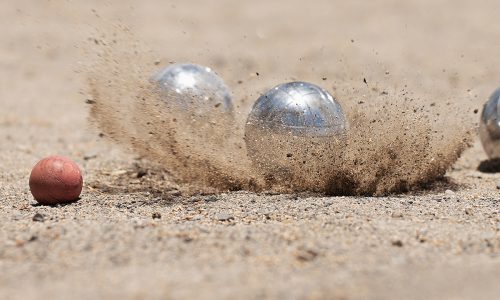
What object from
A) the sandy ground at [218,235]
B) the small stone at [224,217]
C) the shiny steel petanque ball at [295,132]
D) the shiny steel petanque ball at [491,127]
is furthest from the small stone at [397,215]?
the shiny steel petanque ball at [491,127]

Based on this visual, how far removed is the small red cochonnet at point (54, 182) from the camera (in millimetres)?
7477

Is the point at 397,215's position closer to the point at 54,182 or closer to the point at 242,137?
the point at 242,137

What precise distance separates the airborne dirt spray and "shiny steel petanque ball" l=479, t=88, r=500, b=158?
0.24 meters

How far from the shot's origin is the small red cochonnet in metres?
7.48

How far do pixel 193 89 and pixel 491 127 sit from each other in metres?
3.86

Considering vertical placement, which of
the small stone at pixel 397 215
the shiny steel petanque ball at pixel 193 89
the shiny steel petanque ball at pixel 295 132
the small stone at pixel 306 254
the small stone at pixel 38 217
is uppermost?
the shiny steel petanque ball at pixel 193 89

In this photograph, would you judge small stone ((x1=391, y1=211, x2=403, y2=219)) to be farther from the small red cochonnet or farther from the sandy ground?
the small red cochonnet

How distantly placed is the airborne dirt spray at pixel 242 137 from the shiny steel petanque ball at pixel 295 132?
0.29 ft

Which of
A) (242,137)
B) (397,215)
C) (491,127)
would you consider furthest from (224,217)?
(491,127)

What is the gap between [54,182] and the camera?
7.46m

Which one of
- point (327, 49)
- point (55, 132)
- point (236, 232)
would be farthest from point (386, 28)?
point (236, 232)

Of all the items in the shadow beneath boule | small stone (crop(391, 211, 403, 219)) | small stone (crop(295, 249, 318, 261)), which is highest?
the shadow beneath boule

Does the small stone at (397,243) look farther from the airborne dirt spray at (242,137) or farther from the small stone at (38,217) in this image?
the small stone at (38,217)

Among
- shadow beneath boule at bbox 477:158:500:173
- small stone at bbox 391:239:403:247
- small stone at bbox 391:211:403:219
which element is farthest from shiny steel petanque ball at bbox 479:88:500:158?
small stone at bbox 391:239:403:247
